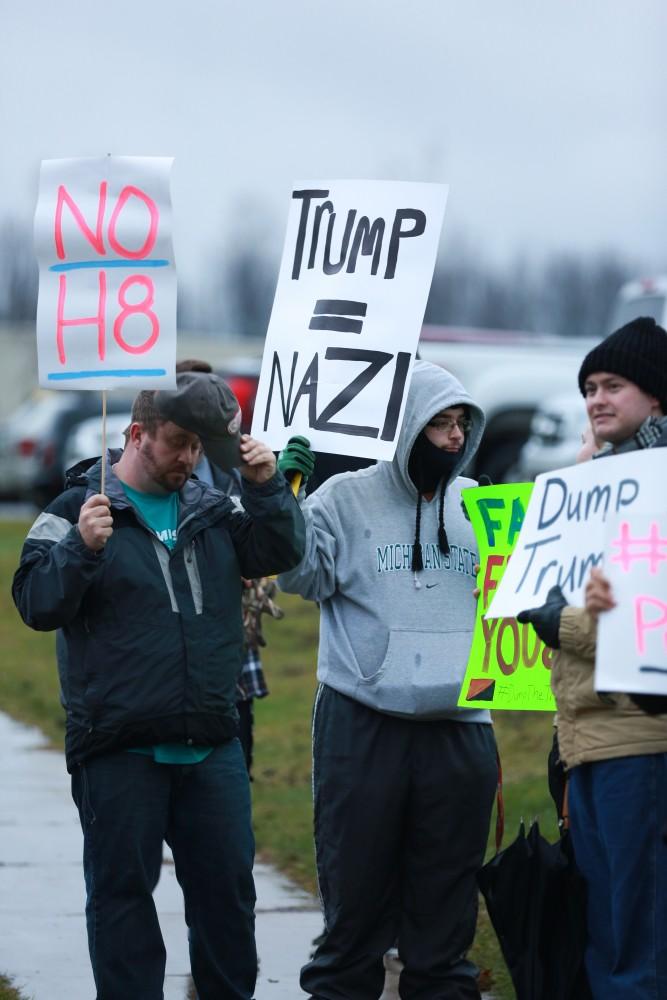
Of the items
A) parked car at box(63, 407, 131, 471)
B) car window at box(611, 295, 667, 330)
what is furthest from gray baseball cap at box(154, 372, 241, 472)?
parked car at box(63, 407, 131, 471)

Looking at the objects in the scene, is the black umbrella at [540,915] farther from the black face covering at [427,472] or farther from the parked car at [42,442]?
the parked car at [42,442]

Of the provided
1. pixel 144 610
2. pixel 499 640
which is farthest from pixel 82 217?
pixel 499 640

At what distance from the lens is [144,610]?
4.39 meters

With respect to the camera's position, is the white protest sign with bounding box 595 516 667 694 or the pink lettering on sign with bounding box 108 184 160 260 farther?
the pink lettering on sign with bounding box 108 184 160 260

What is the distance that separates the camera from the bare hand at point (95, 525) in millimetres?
4223

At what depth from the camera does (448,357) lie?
19094 millimetres

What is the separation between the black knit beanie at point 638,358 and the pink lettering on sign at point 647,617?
0.63m

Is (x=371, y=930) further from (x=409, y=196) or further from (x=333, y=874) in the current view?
(x=409, y=196)

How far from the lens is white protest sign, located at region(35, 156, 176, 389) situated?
4.52 metres

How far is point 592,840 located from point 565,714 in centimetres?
32

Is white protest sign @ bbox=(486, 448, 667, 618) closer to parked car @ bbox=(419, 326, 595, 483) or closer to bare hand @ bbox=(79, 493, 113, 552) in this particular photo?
bare hand @ bbox=(79, 493, 113, 552)

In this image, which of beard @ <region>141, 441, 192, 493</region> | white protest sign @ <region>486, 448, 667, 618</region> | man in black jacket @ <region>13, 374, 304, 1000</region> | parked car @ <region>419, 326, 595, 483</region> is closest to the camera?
white protest sign @ <region>486, 448, 667, 618</region>

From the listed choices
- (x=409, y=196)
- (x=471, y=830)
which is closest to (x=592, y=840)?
(x=471, y=830)

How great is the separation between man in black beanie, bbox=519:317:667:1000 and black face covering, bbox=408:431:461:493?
2.61 ft
